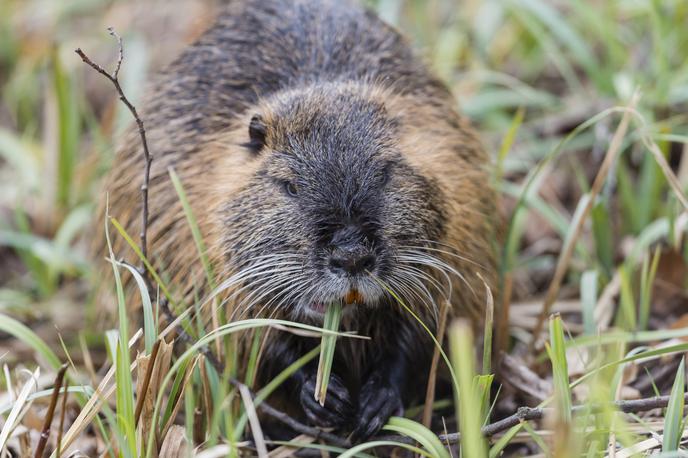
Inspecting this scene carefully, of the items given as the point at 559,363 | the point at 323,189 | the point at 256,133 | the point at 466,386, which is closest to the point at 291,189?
the point at 323,189

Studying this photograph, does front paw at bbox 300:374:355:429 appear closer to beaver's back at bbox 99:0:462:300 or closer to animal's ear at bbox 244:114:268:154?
beaver's back at bbox 99:0:462:300

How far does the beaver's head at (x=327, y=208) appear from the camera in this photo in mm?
2941

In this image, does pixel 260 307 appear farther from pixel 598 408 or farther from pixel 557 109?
pixel 557 109

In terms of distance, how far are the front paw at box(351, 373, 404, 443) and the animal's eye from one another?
746mm

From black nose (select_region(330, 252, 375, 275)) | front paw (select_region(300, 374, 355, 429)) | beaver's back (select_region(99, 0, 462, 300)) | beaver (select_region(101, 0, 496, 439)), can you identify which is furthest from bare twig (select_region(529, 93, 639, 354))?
black nose (select_region(330, 252, 375, 275))

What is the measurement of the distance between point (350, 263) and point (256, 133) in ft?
2.50

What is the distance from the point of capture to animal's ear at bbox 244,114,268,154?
3.38 metres

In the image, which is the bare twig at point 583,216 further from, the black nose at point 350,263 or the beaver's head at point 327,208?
the black nose at point 350,263

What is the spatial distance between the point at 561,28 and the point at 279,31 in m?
1.57

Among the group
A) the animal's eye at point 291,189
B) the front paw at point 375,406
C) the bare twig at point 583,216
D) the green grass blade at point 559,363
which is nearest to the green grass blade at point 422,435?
the front paw at point 375,406

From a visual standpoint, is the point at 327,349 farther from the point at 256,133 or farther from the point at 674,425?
the point at 674,425

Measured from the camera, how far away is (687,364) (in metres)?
3.57

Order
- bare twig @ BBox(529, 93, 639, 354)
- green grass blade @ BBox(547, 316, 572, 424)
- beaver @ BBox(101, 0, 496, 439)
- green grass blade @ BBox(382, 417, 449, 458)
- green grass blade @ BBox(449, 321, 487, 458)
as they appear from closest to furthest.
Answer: green grass blade @ BBox(449, 321, 487, 458) → green grass blade @ BBox(547, 316, 572, 424) → green grass blade @ BBox(382, 417, 449, 458) → beaver @ BBox(101, 0, 496, 439) → bare twig @ BBox(529, 93, 639, 354)

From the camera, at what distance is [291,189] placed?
10.4 feet
